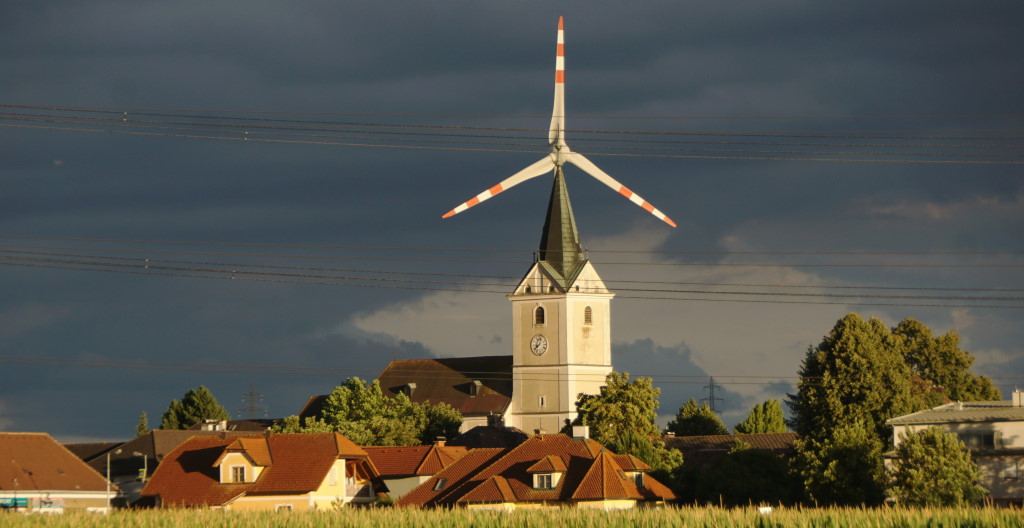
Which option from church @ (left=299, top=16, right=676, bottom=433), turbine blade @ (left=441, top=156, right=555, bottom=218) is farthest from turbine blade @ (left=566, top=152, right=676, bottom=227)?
church @ (left=299, top=16, right=676, bottom=433)

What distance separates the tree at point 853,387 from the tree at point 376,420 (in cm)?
4985

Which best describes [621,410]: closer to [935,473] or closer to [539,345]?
[539,345]

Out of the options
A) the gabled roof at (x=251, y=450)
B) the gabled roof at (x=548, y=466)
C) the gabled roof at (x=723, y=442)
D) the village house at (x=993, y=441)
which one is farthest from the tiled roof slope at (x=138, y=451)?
the village house at (x=993, y=441)

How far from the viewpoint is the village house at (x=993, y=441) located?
93812 millimetres

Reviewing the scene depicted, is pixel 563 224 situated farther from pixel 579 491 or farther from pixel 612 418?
pixel 579 491

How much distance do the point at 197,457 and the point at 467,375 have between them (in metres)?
81.1

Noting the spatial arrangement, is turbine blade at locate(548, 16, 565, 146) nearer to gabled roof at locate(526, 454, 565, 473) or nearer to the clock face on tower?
gabled roof at locate(526, 454, 565, 473)

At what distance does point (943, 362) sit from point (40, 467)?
80654 millimetres

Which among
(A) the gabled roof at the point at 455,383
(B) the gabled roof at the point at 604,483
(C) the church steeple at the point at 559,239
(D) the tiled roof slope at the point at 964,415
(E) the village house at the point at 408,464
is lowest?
(B) the gabled roof at the point at 604,483

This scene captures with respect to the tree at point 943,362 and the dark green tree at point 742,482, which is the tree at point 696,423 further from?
the dark green tree at point 742,482

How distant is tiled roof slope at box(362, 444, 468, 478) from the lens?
4235 inches

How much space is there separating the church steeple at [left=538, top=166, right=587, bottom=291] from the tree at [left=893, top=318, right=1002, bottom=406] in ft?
143

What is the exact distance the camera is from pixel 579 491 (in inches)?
3457

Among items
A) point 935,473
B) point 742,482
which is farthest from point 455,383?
point 935,473
